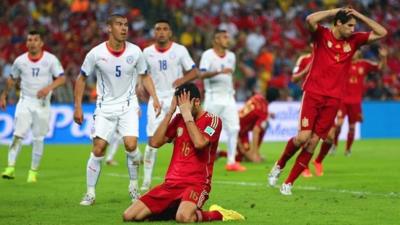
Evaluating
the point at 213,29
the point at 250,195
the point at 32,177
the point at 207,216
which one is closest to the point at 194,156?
the point at 207,216

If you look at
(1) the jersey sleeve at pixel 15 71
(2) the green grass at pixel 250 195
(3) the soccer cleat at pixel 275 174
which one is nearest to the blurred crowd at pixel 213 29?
(2) the green grass at pixel 250 195

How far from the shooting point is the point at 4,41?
30.5 metres

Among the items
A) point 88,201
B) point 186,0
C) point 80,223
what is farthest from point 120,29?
point 186,0

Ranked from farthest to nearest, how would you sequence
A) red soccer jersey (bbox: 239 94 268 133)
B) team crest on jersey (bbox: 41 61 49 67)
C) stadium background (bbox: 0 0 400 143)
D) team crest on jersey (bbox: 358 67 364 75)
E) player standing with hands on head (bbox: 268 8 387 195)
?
stadium background (bbox: 0 0 400 143) → team crest on jersey (bbox: 358 67 364 75) → red soccer jersey (bbox: 239 94 268 133) → team crest on jersey (bbox: 41 61 49 67) → player standing with hands on head (bbox: 268 8 387 195)

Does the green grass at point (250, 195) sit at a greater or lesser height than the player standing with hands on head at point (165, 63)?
lesser

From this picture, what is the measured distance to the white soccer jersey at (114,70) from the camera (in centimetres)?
1348

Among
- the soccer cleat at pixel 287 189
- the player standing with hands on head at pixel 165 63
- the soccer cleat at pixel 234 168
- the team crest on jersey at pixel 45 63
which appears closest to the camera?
the soccer cleat at pixel 287 189

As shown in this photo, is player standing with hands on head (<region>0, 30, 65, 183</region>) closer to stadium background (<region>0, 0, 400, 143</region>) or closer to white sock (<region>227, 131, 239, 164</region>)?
white sock (<region>227, 131, 239, 164</region>)

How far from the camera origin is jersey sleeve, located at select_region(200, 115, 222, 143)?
1119cm

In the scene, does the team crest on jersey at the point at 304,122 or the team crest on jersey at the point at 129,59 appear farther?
the team crest on jersey at the point at 304,122

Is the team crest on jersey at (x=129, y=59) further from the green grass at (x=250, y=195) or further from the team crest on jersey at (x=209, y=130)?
the team crest on jersey at (x=209, y=130)

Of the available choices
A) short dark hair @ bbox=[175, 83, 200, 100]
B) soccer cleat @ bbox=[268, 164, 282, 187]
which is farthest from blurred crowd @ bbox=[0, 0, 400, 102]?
short dark hair @ bbox=[175, 83, 200, 100]

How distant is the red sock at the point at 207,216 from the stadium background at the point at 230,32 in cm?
1676

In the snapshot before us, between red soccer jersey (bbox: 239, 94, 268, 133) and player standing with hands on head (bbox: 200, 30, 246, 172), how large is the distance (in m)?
2.06
